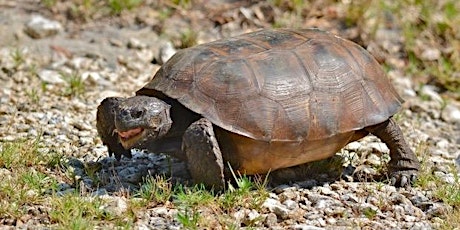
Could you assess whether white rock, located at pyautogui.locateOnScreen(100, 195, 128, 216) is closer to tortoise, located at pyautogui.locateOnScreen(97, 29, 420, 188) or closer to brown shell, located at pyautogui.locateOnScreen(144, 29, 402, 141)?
tortoise, located at pyautogui.locateOnScreen(97, 29, 420, 188)

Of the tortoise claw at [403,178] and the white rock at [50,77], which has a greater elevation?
the tortoise claw at [403,178]

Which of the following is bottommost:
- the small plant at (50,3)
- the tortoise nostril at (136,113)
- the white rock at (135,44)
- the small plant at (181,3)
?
the white rock at (135,44)

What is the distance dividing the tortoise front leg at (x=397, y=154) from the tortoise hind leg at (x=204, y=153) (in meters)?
1.13

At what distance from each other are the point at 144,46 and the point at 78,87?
1.27m

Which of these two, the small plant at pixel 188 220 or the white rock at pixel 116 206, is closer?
the small plant at pixel 188 220

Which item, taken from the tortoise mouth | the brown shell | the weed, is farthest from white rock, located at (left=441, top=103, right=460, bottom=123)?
the tortoise mouth

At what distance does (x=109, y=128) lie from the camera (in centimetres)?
547

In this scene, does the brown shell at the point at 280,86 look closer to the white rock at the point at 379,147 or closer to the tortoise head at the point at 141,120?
the tortoise head at the point at 141,120

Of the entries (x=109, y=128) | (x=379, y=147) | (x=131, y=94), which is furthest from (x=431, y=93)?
(x=109, y=128)

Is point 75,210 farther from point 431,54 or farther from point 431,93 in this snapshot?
point 431,54

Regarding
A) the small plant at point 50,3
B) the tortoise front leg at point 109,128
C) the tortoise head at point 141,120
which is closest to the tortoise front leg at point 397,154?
the tortoise head at point 141,120

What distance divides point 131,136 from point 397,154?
1.80 metres

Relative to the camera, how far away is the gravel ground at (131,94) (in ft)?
16.2

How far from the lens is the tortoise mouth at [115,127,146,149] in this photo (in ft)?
16.5
